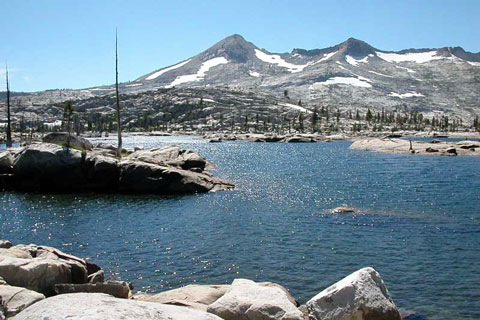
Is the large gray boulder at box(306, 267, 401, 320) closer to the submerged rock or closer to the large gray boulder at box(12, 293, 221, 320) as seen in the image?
the large gray boulder at box(12, 293, 221, 320)

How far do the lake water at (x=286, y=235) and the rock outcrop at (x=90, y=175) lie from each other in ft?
10.0

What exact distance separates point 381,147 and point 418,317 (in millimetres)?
106494

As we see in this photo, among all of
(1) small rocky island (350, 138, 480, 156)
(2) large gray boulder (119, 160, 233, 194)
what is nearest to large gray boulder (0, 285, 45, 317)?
(2) large gray boulder (119, 160, 233, 194)

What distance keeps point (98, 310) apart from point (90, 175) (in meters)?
48.0

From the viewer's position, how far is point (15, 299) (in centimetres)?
1294

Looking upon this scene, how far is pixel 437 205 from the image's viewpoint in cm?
4338

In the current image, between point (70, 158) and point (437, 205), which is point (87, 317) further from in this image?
point (70, 158)

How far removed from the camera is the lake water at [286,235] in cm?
2355

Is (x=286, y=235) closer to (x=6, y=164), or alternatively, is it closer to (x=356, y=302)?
(x=356, y=302)

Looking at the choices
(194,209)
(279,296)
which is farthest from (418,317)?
(194,209)

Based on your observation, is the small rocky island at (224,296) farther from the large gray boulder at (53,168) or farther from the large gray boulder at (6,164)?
the large gray boulder at (6,164)

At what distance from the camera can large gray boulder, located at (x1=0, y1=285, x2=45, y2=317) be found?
12.4m

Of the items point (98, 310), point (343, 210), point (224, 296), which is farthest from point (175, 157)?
point (98, 310)

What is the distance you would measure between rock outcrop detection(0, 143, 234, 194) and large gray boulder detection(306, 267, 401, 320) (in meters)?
39.0
